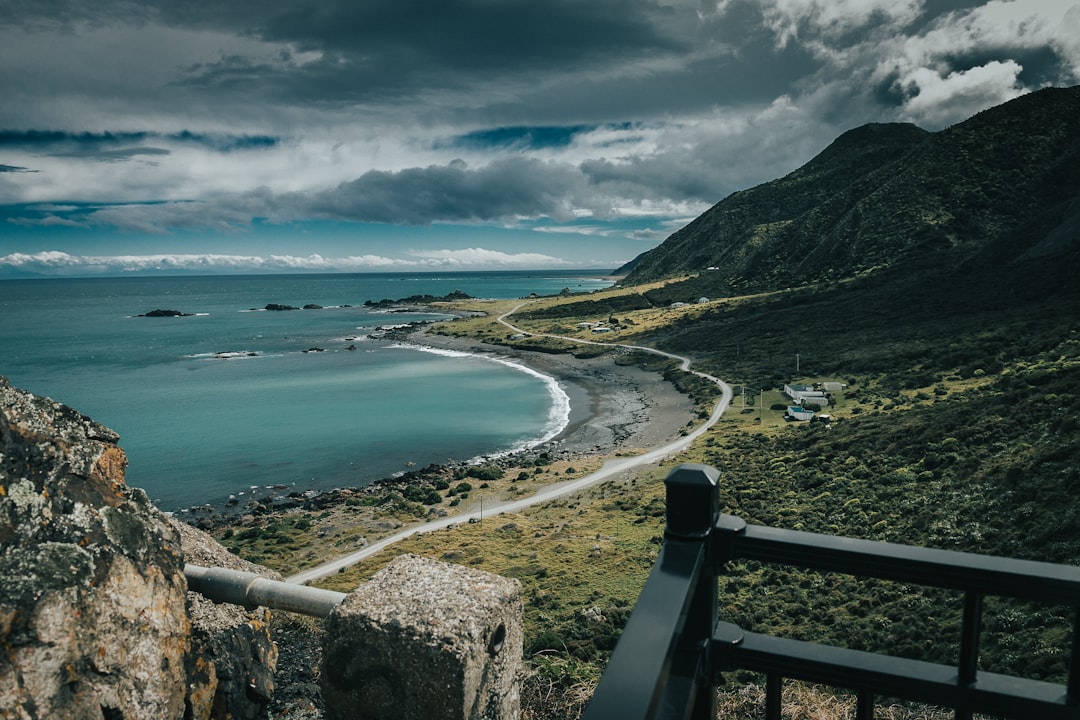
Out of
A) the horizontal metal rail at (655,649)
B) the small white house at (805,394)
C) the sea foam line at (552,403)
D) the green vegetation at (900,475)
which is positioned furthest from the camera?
the sea foam line at (552,403)

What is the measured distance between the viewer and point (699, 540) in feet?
7.26

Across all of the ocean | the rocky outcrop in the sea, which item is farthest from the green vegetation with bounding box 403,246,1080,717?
the rocky outcrop in the sea

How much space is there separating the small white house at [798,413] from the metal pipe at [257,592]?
5220cm

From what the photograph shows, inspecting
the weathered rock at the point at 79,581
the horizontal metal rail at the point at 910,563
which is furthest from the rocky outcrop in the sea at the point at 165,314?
the horizontal metal rail at the point at 910,563

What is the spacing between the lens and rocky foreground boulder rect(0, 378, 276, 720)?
2752 millimetres

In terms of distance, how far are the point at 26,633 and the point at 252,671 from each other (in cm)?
183

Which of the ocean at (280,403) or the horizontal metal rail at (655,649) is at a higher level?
the horizontal metal rail at (655,649)

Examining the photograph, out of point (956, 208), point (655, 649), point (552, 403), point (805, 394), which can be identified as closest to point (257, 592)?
point (655, 649)

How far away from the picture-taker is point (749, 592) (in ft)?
81.2

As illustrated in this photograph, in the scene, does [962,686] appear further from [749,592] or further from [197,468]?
[197,468]

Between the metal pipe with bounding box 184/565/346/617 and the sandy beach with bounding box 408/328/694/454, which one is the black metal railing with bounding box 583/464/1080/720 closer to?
the metal pipe with bounding box 184/565/346/617

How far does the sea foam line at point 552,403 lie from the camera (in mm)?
55906

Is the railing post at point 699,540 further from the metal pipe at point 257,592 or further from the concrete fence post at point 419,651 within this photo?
the metal pipe at point 257,592

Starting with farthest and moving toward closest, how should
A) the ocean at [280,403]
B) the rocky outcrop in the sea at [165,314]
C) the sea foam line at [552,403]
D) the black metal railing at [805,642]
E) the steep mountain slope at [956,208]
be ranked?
the rocky outcrop in the sea at [165,314]
the steep mountain slope at [956,208]
the sea foam line at [552,403]
the ocean at [280,403]
the black metal railing at [805,642]
